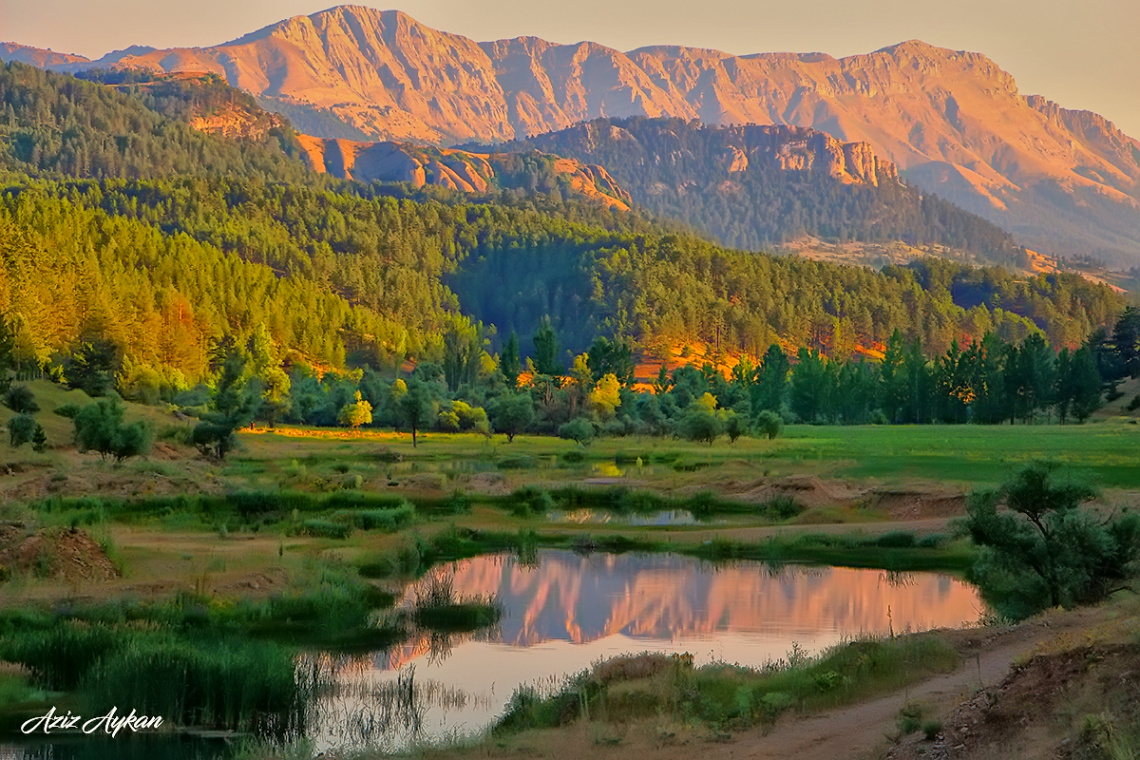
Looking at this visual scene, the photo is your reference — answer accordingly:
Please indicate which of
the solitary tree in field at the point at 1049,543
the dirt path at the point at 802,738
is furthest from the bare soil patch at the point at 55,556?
the solitary tree in field at the point at 1049,543

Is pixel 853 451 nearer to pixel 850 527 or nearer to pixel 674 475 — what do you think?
pixel 674 475

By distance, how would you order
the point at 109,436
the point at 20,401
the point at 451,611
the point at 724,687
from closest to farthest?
the point at 724,687 → the point at 451,611 → the point at 109,436 → the point at 20,401

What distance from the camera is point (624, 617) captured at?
3456 centimetres

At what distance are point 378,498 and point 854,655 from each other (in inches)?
1408

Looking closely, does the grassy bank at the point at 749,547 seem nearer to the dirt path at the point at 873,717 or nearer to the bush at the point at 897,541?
the bush at the point at 897,541

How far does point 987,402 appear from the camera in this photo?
128 metres

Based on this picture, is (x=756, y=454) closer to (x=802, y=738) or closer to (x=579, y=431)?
(x=579, y=431)

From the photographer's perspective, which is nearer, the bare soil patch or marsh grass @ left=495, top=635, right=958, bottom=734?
marsh grass @ left=495, top=635, right=958, bottom=734

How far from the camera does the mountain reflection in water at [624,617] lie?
26859 millimetres

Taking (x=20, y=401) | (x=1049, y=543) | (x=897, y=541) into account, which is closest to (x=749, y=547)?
(x=897, y=541)

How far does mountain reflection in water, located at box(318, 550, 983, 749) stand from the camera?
88.1 feet

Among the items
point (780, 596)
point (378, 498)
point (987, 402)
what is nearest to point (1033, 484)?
point (780, 596)
